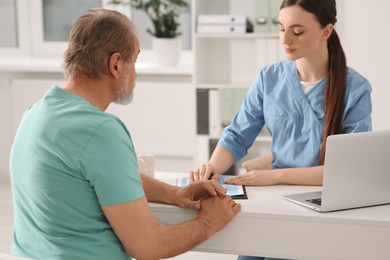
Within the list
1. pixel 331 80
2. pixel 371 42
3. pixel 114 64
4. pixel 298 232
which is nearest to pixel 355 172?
pixel 298 232

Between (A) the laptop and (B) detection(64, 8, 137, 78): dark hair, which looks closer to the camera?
(B) detection(64, 8, 137, 78): dark hair

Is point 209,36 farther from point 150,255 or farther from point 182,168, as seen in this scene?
point 150,255

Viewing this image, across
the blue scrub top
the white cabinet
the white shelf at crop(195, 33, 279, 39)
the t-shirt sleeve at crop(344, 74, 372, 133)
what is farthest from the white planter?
the t-shirt sleeve at crop(344, 74, 372, 133)

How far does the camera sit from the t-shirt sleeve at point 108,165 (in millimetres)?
1588

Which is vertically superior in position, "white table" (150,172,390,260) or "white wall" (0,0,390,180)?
"white wall" (0,0,390,180)

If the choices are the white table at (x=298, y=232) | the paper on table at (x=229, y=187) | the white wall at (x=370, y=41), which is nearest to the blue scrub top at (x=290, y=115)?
the paper on table at (x=229, y=187)

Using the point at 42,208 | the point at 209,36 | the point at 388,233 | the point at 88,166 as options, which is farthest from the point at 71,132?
the point at 209,36

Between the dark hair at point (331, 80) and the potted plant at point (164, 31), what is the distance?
7.53 ft

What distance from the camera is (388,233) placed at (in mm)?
1790

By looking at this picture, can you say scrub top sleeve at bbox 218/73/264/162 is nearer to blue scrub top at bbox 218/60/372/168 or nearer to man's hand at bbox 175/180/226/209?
blue scrub top at bbox 218/60/372/168

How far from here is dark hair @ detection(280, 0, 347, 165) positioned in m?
2.20

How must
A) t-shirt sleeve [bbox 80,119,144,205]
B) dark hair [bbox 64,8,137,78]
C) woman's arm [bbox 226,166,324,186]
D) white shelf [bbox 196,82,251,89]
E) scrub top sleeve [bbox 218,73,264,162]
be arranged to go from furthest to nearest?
white shelf [bbox 196,82,251,89], scrub top sleeve [bbox 218,73,264,162], woman's arm [bbox 226,166,324,186], dark hair [bbox 64,8,137,78], t-shirt sleeve [bbox 80,119,144,205]

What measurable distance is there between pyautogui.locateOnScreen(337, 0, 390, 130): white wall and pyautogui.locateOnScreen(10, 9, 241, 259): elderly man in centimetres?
235

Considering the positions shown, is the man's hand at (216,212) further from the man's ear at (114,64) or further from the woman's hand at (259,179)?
the man's ear at (114,64)
